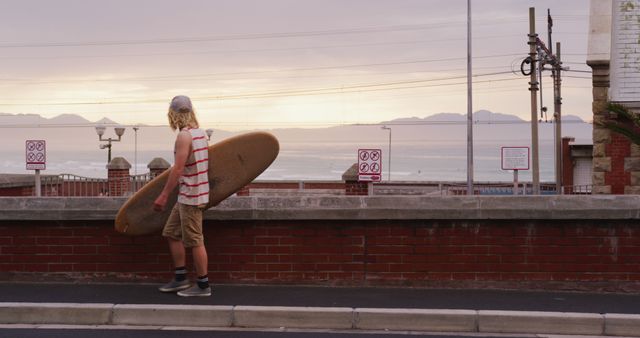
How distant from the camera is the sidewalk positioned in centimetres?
681

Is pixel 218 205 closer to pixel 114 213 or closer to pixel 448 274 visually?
pixel 114 213

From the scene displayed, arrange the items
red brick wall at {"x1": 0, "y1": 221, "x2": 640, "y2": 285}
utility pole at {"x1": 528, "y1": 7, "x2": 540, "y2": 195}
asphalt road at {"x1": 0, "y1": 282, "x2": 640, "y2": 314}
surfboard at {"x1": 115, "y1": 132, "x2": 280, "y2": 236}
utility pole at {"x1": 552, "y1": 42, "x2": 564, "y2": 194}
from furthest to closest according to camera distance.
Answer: utility pole at {"x1": 552, "y1": 42, "x2": 564, "y2": 194}
utility pole at {"x1": 528, "y1": 7, "x2": 540, "y2": 195}
red brick wall at {"x1": 0, "y1": 221, "x2": 640, "y2": 285}
surfboard at {"x1": 115, "y1": 132, "x2": 280, "y2": 236}
asphalt road at {"x1": 0, "y1": 282, "x2": 640, "y2": 314}

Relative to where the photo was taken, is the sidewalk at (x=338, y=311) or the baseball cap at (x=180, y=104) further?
the baseball cap at (x=180, y=104)

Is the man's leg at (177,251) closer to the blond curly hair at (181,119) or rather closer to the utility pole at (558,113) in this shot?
the blond curly hair at (181,119)

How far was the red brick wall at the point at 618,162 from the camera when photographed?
654 inches

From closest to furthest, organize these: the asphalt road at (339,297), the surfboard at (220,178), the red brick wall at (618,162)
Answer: the asphalt road at (339,297) → the surfboard at (220,178) → the red brick wall at (618,162)

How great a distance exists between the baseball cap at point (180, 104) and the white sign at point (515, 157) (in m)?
21.7

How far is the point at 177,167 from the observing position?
725 cm

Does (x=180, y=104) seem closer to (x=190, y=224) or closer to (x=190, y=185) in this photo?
(x=190, y=185)

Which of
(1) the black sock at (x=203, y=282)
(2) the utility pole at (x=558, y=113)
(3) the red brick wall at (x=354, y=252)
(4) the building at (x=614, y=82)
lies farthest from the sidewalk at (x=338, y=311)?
(2) the utility pole at (x=558, y=113)

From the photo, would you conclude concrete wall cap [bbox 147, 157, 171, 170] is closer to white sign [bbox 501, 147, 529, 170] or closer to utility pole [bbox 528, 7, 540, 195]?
white sign [bbox 501, 147, 529, 170]

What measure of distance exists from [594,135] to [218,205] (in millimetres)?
11159

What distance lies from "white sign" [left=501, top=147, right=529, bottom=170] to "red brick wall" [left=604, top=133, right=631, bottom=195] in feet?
35.5

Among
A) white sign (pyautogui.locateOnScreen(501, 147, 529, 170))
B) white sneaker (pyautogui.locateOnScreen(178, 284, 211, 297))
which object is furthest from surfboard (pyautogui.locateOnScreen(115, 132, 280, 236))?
white sign (pyautogui.locateOnScreen(501, 147, 529, 170))
